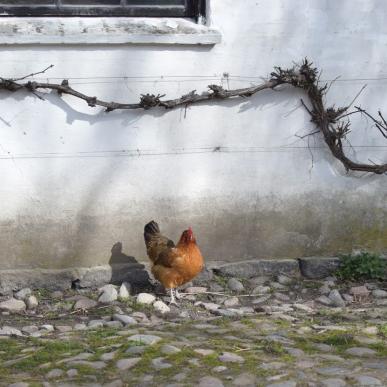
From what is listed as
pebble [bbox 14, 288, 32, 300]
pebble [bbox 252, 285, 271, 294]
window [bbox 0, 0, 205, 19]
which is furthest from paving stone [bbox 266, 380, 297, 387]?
window [bbox 0, 0, 205, 19]

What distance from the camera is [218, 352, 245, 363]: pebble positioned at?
540cm

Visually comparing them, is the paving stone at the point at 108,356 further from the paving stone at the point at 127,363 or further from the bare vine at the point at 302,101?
the bare vine at the point at 302,101

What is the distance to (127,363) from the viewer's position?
5355 millimetres

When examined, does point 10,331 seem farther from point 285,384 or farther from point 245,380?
point 285,384

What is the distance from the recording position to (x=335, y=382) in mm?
5051


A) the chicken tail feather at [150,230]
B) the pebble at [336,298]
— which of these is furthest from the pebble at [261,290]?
the chicken tail feather at [150,230]

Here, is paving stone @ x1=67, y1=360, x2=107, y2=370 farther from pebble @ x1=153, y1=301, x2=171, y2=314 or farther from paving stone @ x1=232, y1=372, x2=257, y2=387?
pebble @ x1=153, y1=301, x2=171, y2=314

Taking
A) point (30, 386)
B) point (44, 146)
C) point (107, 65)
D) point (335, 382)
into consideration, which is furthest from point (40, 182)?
point (335, 382)

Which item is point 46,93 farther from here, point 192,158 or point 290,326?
point 290,326

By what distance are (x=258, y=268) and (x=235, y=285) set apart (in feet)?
0.92

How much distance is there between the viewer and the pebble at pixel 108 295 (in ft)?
22.6

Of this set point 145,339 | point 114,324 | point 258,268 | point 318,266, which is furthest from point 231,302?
point 145,339

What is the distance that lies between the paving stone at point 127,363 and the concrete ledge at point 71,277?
1.75 meters

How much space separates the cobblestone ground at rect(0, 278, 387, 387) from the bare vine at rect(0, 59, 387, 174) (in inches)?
46.4
